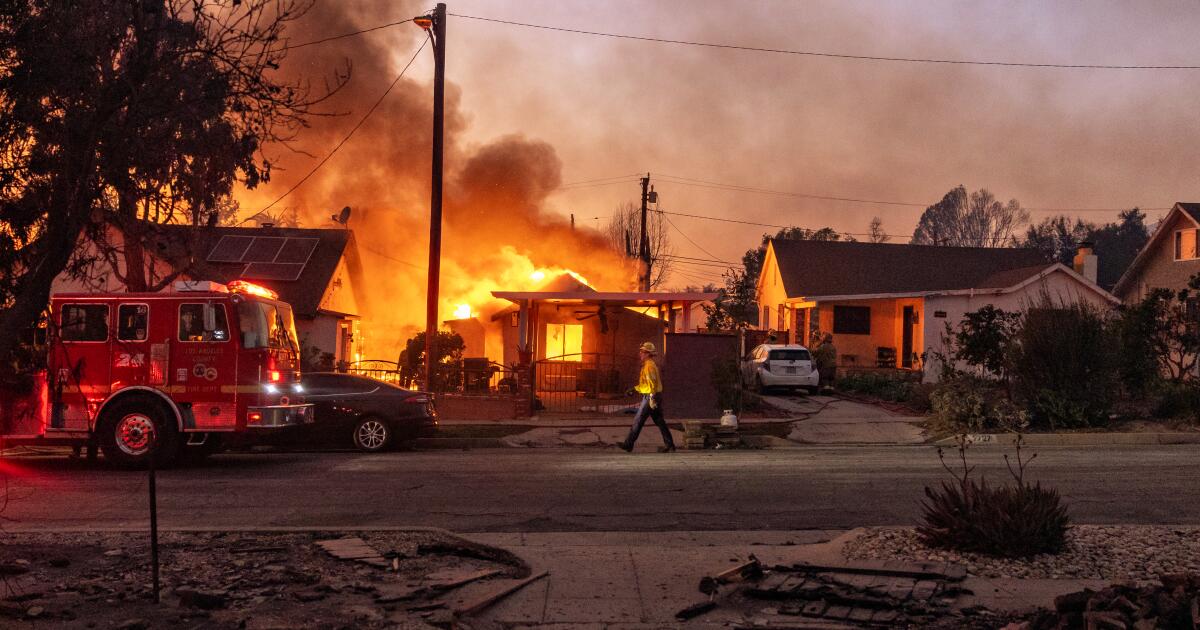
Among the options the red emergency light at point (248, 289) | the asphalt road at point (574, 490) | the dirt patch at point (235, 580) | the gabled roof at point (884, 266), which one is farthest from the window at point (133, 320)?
the gabled roof at point (884, 266)

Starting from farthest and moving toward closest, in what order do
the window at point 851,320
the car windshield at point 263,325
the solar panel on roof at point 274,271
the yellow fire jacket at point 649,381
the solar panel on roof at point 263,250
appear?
1. the window at point 851,320
2. the solar panel on roof at point 263,250
3. the solar panel on roof at point 274,271
4. the yellow fire jacket at point 649,381
5. the car windshield at point 263,325

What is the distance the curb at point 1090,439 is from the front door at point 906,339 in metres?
15.6

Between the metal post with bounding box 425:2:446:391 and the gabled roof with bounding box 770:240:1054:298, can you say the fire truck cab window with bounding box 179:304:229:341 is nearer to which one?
the metal post with bounding box 425:2:446:391

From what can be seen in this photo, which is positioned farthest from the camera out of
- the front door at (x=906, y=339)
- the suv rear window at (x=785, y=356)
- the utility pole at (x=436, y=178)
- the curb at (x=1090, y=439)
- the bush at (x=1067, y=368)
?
the front door at (x=906, y=339)

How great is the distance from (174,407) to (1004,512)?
35.5 ft

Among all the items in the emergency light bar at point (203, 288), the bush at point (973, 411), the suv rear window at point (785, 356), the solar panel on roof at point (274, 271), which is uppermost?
the solar panel on roof at point (274, 271)

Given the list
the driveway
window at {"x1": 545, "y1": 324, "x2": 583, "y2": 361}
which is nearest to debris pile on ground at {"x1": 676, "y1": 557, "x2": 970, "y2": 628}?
the driveway

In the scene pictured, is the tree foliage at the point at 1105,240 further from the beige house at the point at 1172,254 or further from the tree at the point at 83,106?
the tree at the point at 83,106

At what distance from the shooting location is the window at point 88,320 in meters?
13.9

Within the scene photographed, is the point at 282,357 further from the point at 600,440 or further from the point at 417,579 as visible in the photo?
the point at 417,579

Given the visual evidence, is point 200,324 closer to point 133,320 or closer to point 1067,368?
point 133,320

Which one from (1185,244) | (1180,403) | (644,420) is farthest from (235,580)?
(1185,244)

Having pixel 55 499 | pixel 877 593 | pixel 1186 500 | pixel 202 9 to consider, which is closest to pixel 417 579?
pixel 877 593

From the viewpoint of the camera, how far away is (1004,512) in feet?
24.3
